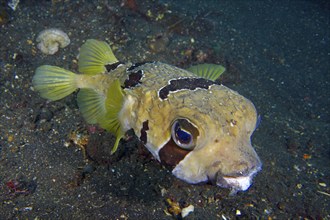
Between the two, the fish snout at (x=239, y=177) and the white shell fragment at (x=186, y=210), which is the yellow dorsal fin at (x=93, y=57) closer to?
the white shell fragment at (x=186, y=210)

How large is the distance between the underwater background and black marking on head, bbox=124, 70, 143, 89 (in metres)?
1.10

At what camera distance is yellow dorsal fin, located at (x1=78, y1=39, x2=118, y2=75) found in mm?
3539

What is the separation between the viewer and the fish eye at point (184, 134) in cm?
207

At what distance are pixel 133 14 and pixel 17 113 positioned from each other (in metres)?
3.09

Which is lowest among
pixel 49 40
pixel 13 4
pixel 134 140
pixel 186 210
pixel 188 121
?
pixel 186 210

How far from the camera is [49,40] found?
4.93 meters

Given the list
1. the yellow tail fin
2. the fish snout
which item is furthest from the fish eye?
the yellow tail fin

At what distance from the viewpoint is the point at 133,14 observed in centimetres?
596

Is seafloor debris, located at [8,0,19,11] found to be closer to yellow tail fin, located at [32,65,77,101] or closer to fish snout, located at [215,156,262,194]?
yellow tail fin, located at [32,65,77,101]

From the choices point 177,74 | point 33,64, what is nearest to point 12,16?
point 33,64

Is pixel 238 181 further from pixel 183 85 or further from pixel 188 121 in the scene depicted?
pixel 183 85

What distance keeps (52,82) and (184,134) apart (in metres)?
2.33

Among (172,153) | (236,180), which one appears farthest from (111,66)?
(236,180)

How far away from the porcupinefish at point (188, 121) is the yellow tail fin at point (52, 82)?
767mm
